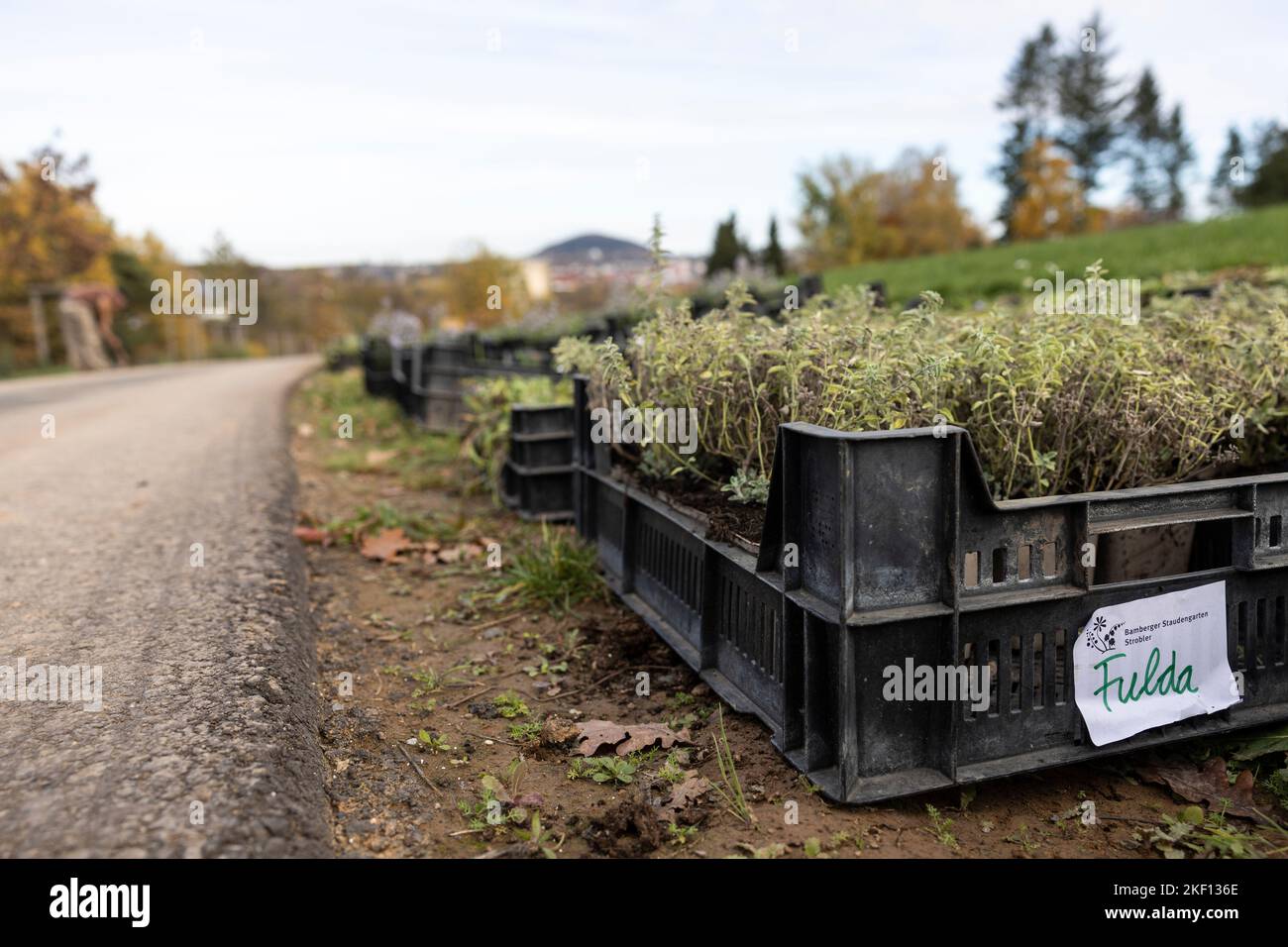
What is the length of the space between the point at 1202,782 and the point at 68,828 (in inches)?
106

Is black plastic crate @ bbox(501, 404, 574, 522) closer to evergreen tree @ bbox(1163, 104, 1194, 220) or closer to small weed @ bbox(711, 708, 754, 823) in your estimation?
small weed @ bbox(711, 708, 754, 823)

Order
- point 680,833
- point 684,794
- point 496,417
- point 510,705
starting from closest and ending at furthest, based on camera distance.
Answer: point 680,833, point 684,794, point 510,705, point 496,417

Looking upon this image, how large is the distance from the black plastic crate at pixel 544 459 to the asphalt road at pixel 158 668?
1.29 metres

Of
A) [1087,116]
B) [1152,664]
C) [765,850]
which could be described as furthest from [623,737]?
[1087,116]

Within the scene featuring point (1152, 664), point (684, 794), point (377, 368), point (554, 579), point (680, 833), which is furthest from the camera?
point (377, 368)

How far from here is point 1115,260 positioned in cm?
1505

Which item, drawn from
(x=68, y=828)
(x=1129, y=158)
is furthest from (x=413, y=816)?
(x=1129, y=158)

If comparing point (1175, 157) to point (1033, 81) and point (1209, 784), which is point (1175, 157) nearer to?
point (1033, 81)

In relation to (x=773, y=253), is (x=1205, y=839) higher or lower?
lower

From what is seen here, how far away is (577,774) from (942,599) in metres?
1.07

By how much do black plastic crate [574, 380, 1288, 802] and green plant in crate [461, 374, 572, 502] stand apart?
10.2ft
